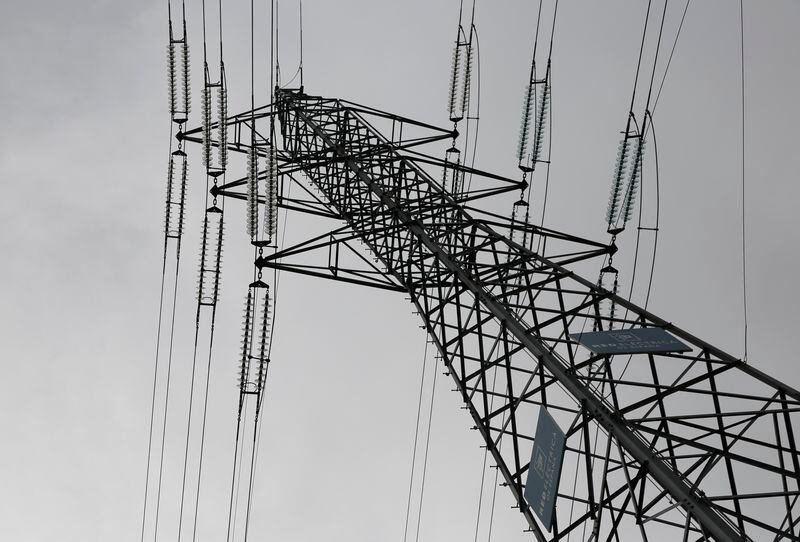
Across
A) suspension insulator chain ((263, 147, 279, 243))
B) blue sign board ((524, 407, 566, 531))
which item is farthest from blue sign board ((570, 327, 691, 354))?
suspension insulator chain ((263, 147, 279, 243))

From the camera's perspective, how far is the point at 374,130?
18.6 m

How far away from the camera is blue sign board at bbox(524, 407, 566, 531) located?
31.7ft

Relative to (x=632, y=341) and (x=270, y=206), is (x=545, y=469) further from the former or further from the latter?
(x=270, y=206)

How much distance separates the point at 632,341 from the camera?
1038 centimetres

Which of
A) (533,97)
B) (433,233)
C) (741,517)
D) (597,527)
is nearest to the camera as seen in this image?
(741,517)

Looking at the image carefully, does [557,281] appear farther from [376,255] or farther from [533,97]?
[533,97]

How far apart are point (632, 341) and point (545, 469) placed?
1719 mm

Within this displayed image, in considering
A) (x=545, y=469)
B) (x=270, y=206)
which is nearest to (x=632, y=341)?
(x=545, y=469)

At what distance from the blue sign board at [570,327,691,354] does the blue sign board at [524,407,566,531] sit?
0.92m

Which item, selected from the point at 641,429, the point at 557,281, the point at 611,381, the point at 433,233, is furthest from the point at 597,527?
the point at 433,233

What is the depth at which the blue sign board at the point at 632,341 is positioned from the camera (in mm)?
10031

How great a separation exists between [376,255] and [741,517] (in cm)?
871

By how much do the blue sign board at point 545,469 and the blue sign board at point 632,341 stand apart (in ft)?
3.02

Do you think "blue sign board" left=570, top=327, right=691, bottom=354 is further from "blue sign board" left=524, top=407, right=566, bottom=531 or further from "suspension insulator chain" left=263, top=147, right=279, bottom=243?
"suspension insulator chain" left=263, top=147, right=279, bottom=243
